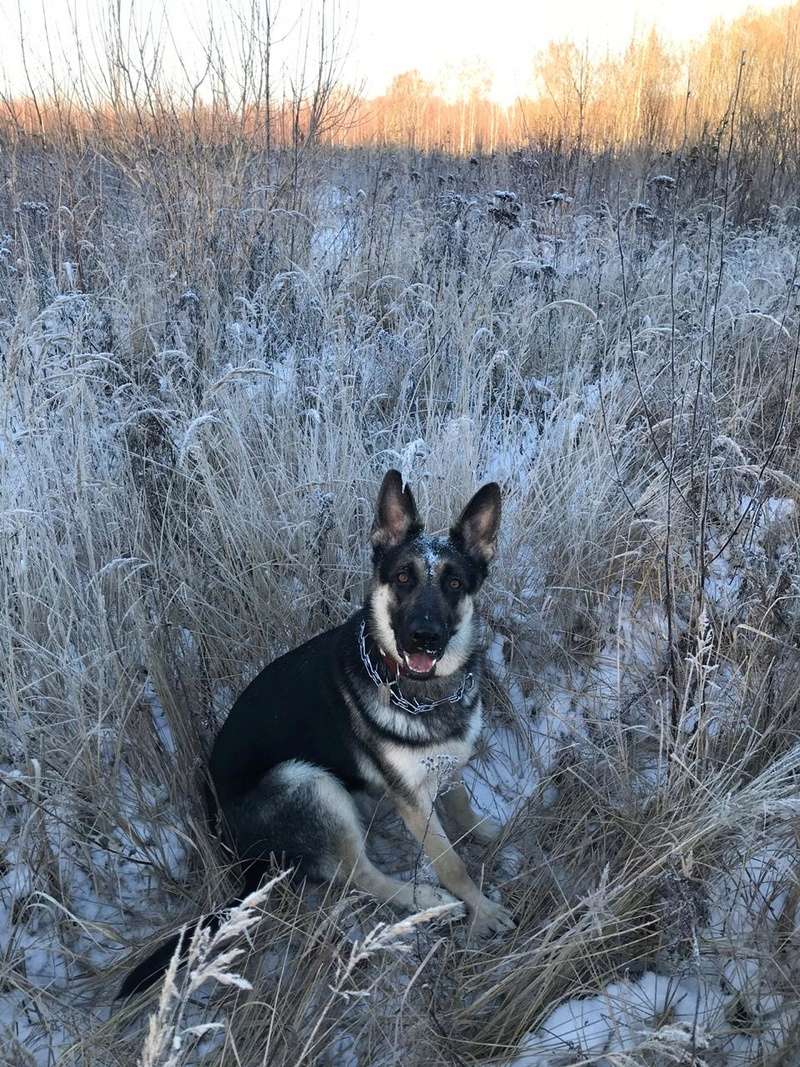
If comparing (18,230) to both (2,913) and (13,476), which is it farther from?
(2,913)

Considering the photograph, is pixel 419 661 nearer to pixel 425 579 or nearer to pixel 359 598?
pixel 425 579

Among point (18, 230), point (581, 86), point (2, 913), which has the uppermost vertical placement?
point (581, 86)

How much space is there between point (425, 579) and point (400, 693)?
37 cm

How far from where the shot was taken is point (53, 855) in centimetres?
214

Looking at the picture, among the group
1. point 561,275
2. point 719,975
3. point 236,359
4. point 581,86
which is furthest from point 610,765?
point 581,86

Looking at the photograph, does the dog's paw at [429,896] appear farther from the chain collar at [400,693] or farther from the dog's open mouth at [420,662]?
the dog's open mouth at [420,662]

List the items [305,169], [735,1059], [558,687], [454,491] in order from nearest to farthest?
[735,1059]
[558,687]
[454,491]
[305,169]

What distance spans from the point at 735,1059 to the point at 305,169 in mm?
5907

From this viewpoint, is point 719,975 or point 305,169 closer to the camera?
point 719,975

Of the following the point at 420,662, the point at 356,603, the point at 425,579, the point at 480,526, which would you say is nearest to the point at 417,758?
the point at 420,662

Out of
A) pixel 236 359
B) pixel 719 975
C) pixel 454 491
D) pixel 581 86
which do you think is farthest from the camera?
pixel 581 86

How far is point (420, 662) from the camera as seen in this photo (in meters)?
2.18

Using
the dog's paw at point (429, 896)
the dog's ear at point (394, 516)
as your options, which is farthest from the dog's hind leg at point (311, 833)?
the dog's ear at point (394, 516)

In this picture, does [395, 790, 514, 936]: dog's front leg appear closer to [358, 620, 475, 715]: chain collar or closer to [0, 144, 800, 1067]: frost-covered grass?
[0, 144, 800, 1067]: frost-covered grass
